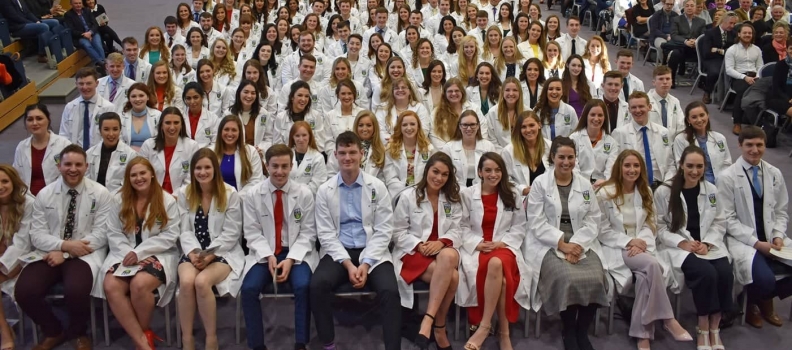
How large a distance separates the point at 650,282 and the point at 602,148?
146 centimetres

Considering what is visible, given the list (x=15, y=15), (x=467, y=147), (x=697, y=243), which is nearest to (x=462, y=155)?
(x=467, y=147)

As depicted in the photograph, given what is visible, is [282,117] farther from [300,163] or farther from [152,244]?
[152,244]

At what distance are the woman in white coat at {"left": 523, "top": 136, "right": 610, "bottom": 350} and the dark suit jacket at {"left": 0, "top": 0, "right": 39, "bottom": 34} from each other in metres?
7.95

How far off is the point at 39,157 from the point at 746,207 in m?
4.84

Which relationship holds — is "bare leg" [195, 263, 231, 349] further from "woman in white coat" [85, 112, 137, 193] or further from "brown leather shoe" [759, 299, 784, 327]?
"brown leather shoe" [759, 299, 784, 327]

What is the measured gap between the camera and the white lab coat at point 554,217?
4.26 metres

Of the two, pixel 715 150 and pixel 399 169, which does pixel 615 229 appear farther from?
pixel 399 169

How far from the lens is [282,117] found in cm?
584

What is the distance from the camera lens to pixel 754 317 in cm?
433

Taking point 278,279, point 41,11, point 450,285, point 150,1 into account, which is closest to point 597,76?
point 450,285

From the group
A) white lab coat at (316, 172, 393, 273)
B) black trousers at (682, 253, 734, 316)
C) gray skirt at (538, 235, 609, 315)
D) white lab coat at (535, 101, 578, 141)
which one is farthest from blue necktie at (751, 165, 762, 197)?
white lab coat at (316, 172, 393, 273)

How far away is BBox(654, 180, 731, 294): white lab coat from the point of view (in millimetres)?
4215

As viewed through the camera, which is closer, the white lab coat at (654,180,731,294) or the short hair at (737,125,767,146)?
the white lab coat at (654,180,731,294)

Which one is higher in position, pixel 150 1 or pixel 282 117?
pixel 150 1
